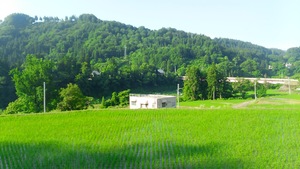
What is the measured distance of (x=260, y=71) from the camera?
84688mm

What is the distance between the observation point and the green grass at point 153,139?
10.4 metres

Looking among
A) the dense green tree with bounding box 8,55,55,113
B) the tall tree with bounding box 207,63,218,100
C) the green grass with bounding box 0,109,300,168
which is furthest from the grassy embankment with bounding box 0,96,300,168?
the tall tree with bounding box 207,63,218,100

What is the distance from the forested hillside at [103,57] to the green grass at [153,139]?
16335 millimetres

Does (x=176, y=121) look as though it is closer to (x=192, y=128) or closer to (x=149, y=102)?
(x=192, y=128)

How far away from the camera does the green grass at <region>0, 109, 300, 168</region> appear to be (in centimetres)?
1040

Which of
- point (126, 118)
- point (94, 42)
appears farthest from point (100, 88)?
point (94, 42)

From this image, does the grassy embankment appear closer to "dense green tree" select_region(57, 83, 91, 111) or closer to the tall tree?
"dense green tree" select_region(57, 83, 91, 111)

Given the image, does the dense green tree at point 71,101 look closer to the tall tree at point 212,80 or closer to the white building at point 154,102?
the white building at point 154,102

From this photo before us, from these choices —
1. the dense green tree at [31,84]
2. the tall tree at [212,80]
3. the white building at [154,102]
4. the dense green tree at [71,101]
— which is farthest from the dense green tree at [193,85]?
the dense green tree at [31,84]

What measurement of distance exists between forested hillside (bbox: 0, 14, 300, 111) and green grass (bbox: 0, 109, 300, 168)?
16.3 meters

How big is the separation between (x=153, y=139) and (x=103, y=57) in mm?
70608

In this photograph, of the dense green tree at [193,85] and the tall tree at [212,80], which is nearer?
the tall tree at [212,80]

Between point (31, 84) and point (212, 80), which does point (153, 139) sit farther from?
point (212, 80)

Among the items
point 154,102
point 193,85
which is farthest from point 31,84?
point 193,85
